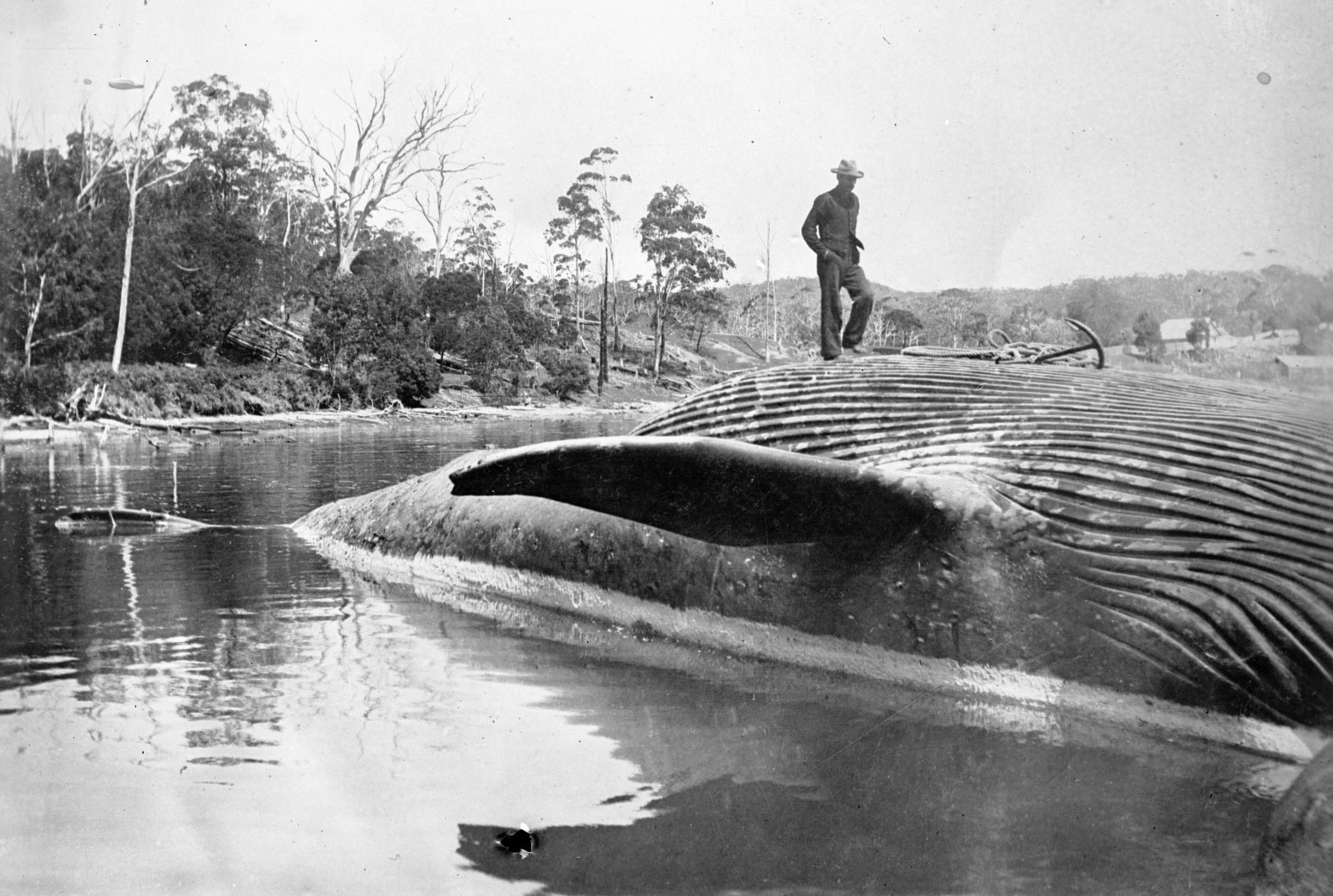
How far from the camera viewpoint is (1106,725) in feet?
14.2

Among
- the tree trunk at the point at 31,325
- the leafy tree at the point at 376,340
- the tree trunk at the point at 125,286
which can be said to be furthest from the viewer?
the leafy tree at the point at 376,340

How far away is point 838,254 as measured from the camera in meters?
8.52

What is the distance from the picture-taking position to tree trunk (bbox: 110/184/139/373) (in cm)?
Answer: 2395

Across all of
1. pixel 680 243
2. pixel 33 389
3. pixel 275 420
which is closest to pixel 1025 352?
pixel 680 243

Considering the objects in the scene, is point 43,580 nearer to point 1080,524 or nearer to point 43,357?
point 1080,524

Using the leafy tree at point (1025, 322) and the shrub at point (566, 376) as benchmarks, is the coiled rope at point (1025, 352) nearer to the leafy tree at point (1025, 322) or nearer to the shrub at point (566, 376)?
the leafy tree at point (1025, 322)

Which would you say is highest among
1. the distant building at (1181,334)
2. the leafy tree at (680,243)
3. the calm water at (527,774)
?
the leafy tree at (680,243)

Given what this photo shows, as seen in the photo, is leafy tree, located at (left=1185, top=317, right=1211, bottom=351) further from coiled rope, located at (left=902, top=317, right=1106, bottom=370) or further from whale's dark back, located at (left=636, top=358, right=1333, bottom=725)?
coiled rope, located at (left=902, top=317, right=1106, bottom=370)

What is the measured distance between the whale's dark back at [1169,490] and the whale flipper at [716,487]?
38cm

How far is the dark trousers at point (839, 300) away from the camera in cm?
847

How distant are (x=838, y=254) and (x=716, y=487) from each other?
4.30 meters

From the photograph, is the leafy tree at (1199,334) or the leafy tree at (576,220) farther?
the leafy tree at (576,220)

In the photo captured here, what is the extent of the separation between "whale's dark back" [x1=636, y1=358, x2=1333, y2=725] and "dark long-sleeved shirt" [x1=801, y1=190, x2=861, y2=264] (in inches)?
118

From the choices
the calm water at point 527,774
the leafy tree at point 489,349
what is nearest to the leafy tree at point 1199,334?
the calm water at point 527,774
